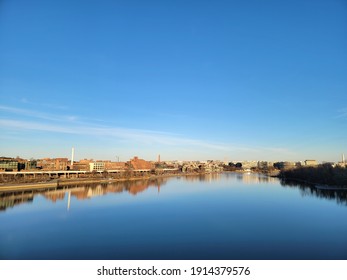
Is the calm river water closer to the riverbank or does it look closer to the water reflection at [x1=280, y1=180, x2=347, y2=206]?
the water reflection at [x1=280, y1=180, x2=347, y2=206]

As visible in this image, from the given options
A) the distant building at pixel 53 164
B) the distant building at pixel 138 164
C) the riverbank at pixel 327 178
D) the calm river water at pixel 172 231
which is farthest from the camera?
the distant building at pixel 138 164

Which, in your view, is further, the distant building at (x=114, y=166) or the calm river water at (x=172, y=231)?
the distant building at (x=114, y=166)

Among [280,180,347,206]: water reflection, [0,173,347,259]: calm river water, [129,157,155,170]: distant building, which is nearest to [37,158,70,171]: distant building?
[129,157,155,170]: distant building

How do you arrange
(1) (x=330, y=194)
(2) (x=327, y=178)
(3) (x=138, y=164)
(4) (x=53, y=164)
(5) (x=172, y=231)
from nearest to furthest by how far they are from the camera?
(5) (x=172, y=231) < (1) (x=330, y=194) < (2) (x=327, y=178) < (4) (x=53, y=164) < (3) (x=138, y=164)

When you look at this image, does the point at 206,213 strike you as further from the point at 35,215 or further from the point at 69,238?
the point at 35,215

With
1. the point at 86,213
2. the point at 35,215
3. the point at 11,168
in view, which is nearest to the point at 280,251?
the point at 86,213

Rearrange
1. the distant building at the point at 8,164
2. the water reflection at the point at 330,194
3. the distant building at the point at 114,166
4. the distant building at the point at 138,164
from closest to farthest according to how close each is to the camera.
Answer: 1. the water reflection at the point at 330,194
2. the distant building at the point at 8,164
3. the distant building at the point at 114,166
4. the distant building at the point at 138,164

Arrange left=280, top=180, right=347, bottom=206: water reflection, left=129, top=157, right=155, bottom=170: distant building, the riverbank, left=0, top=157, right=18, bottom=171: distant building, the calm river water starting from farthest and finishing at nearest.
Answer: left=129, top=157, right=155, bottom=170: distant building → left=0, top=157, right=18, bottom=171: distant building → the riverbank → left=280, top=180, right=347, bottom=206: water reflection → the calm river water

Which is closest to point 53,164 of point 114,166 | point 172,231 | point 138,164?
point 114,166

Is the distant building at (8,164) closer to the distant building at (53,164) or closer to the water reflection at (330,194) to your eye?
the distant building at (53,164)

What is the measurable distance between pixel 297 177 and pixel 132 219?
13262mm

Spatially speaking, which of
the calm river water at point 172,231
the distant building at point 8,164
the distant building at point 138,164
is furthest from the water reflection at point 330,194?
the distant building at point 138,164

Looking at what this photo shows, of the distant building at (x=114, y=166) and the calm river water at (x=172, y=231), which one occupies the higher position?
the distant building at (x=114, y=166)

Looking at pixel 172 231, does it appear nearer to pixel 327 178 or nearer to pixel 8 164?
pixel 327 178
